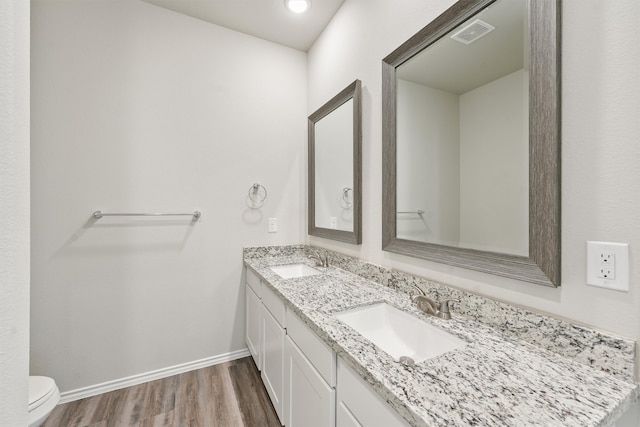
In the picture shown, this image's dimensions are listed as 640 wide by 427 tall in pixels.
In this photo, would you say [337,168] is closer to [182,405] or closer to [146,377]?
[182,405]

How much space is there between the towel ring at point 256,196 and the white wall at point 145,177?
46 mm

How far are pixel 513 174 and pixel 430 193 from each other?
376 mm

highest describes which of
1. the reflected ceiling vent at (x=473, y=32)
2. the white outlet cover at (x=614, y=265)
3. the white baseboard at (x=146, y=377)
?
the reflected ceiling vent at (x=473, y=32)

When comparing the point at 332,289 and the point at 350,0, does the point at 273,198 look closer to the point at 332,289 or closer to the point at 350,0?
the point at 332,289

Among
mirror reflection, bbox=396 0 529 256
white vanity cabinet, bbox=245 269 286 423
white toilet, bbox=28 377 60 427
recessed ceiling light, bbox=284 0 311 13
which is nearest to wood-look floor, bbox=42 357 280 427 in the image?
white vanity cabinet, bbox=245 269 286 423

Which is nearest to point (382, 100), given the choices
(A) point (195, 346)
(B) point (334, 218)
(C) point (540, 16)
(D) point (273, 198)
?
(C) point (540, 16)

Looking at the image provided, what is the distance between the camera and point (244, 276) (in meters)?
2.20

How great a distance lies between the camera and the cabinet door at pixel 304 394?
938 mm

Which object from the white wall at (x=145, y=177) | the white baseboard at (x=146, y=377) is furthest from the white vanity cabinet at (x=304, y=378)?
the white wall at (x=145, y=177)

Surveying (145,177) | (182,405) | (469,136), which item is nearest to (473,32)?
(469,136)

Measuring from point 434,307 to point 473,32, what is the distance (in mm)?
1090

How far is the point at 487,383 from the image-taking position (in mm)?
662
